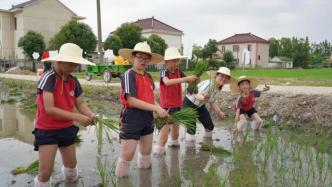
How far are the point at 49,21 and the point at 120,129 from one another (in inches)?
1657

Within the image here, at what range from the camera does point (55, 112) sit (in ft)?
11.4

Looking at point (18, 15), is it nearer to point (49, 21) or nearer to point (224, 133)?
point (49, 21)

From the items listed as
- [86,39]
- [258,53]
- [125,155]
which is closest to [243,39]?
[258,53]

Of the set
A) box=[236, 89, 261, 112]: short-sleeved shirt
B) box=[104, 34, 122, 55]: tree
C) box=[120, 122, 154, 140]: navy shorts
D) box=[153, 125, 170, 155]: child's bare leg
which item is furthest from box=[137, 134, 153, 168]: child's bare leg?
box=[104, 34, 122, 55]: tree

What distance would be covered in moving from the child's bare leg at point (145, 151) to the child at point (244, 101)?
2351 mm

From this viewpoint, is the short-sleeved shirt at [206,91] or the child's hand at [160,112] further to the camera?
the short-sleeved shirt at [206,91]

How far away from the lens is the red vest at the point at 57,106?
3.62 metres

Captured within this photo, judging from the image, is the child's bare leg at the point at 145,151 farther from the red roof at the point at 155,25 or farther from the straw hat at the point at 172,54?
the red roof at the point at 155,25

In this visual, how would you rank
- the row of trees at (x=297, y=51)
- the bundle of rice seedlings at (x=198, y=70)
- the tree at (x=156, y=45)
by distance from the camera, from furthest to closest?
the row of trees at (x=297, y=51)
the tree at (x=156, y=45)
the bundle of rice seedlings at (x=198, y=70)

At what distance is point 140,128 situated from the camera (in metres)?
4.17

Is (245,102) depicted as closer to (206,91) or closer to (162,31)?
(206,91)

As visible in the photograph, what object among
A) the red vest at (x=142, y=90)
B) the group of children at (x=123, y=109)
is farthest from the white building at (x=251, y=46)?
the red vest at (x=142, y=90)

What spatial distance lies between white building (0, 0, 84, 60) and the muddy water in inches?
1490

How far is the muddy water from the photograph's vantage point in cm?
404
